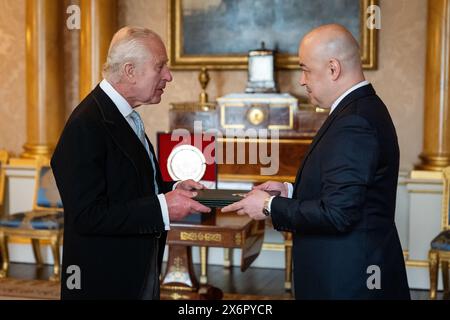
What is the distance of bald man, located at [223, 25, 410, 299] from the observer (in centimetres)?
234

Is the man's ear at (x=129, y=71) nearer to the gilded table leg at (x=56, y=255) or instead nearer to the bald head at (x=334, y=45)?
the bald head at (x=334, y=45)

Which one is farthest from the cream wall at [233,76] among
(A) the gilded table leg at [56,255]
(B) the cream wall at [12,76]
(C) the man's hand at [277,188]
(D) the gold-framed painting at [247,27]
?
(C) the man's hand at [277,188]

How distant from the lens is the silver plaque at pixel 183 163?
480 centimetres

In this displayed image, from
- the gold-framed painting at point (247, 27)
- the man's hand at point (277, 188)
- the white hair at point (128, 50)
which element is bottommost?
the man's hand at point (277, 188)

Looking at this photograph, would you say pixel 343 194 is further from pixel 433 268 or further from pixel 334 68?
pixel 433 268

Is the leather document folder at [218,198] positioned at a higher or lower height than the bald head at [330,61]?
lower

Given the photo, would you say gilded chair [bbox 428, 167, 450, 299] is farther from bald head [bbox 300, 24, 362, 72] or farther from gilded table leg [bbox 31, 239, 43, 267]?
gilded table leg [bbox 31, 239, 43, 267]

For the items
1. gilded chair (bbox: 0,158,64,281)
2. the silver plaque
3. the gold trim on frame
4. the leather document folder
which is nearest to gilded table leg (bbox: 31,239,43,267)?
gilded chair (bbox: 0,158,64,281)

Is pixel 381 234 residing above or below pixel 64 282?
above

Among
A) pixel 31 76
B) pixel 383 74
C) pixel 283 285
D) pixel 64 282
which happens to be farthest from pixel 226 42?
pixel 64 282

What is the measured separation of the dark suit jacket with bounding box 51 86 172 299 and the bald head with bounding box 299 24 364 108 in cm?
71

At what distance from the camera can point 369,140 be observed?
2.36 metres

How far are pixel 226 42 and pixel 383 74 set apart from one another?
1.59 meters

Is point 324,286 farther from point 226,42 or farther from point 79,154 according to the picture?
point 226,42
